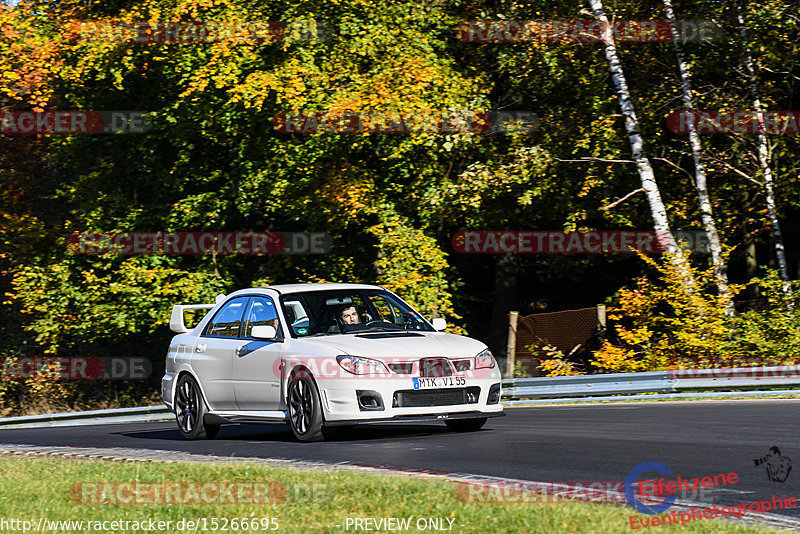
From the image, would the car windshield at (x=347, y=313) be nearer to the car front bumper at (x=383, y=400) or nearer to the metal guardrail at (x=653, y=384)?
the car front bumper at (x=383, y=400)

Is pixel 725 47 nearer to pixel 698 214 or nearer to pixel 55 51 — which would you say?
pixel 698 214

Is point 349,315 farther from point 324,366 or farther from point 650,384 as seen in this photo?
point 650,384

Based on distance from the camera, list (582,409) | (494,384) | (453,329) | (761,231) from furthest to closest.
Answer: (761,231)
(453,329)
(582,409)
(494,384)

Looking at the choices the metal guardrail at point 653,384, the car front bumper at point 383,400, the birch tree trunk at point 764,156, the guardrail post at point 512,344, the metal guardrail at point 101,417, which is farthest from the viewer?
the birch tree trunk at point 764,156

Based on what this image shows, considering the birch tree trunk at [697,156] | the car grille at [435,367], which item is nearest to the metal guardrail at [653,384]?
the birch tree trunk at [697,156]

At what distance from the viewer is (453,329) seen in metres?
25.2

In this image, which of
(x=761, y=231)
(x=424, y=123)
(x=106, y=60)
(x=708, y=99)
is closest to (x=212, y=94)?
(x=106, y=60)

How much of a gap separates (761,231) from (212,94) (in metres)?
13.3

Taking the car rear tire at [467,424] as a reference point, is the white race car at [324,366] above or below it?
above

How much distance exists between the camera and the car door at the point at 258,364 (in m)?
12.4

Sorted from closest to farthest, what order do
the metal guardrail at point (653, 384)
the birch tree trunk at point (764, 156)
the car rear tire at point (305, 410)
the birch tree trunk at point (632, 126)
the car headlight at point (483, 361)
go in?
the car rear tire at point (305, 410)
the car headlight at point (483, 361)
the metal guardrail at point (653, 384)
the birch tree trunk at point (764, 156)
the birch tree trunk at point (632, 126)

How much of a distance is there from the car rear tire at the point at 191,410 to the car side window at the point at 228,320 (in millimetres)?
643

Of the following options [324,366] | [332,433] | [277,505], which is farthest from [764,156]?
[277,505]

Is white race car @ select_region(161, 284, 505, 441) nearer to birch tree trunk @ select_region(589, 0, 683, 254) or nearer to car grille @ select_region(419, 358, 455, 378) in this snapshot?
car grille @ select_region(419, 358, 455, 378)
